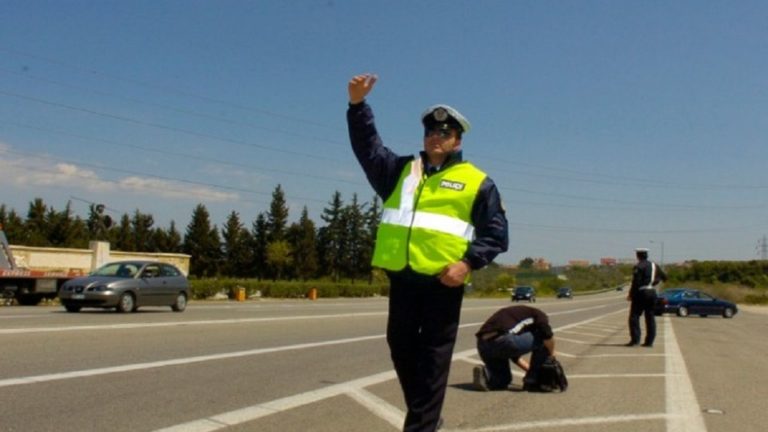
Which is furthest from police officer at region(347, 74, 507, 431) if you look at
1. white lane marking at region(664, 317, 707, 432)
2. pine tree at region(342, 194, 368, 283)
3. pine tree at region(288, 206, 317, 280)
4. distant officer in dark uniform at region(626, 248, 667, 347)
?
pine tree at region(342, 194, 368, 283)

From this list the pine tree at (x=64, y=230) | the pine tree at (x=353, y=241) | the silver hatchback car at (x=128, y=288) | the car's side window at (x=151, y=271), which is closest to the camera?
the silver hatchback car at (x=128, y=288)

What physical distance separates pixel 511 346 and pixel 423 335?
398 centimetres

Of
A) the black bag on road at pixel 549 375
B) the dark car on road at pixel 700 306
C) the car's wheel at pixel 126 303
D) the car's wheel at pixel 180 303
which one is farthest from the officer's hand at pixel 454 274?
the dark car on road at pixel 700 306

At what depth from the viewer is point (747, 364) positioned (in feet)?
37.3

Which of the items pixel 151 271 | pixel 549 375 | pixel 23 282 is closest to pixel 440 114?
pixel 549 375

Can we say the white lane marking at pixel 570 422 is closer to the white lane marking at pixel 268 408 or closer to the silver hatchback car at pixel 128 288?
the white lane marking at pixel 268 408

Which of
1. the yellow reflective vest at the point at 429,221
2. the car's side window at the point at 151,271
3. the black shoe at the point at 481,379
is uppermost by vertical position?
the yellow reflective vest at the point at 429,221

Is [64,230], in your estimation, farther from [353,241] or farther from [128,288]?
[128,288]

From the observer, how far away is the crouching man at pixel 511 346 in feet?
25.4

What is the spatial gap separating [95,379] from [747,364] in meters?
9.03

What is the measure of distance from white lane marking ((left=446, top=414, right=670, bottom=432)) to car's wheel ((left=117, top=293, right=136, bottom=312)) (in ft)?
46.5

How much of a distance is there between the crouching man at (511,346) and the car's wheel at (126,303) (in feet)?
41.0

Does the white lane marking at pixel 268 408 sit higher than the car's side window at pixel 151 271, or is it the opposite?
the car's side window at pixel 151 271

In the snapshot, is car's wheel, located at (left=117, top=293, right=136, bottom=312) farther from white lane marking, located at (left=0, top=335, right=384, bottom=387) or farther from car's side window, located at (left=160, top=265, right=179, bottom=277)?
white lane marking, located at (left=0, top=335, right=384, bottom=387)
